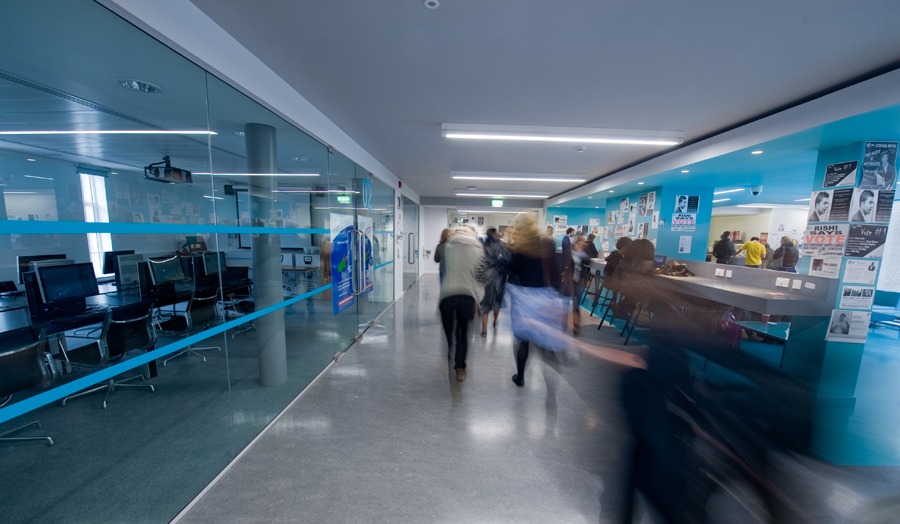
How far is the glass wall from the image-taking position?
135 centimetres

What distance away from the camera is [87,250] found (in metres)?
1.55

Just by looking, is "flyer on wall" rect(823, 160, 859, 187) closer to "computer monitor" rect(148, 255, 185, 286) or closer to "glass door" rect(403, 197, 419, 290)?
"computer monitor" rect(148, 255, 185, 286)

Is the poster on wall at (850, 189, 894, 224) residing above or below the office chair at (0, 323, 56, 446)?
above

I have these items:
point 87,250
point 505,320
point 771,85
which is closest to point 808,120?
point 771,85

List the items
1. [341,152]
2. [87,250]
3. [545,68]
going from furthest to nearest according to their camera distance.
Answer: [341,152], [545,68], [87,250]

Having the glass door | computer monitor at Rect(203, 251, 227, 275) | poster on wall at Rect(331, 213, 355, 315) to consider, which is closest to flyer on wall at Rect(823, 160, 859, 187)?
poster on wall at Rect(331, 213, 355, 315)

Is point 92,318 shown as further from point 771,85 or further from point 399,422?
point 771,85

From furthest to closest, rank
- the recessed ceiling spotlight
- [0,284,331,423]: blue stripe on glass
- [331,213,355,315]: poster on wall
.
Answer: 1. [331,213,355,315]: poster on wall
2. the recessed ceiling spotlight
3. [0,284,331,423]: blue stripe on glass

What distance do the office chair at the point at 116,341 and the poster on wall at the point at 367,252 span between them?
266 centimetres

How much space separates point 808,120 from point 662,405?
359 centimetres

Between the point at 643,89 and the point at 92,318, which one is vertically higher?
the point at 643,89

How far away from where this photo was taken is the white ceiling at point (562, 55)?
1926mm

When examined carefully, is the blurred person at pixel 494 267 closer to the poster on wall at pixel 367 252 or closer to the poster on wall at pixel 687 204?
the poster on wall at pixel 367 252

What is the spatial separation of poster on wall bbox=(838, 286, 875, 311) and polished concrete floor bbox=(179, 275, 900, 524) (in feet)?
5.89
